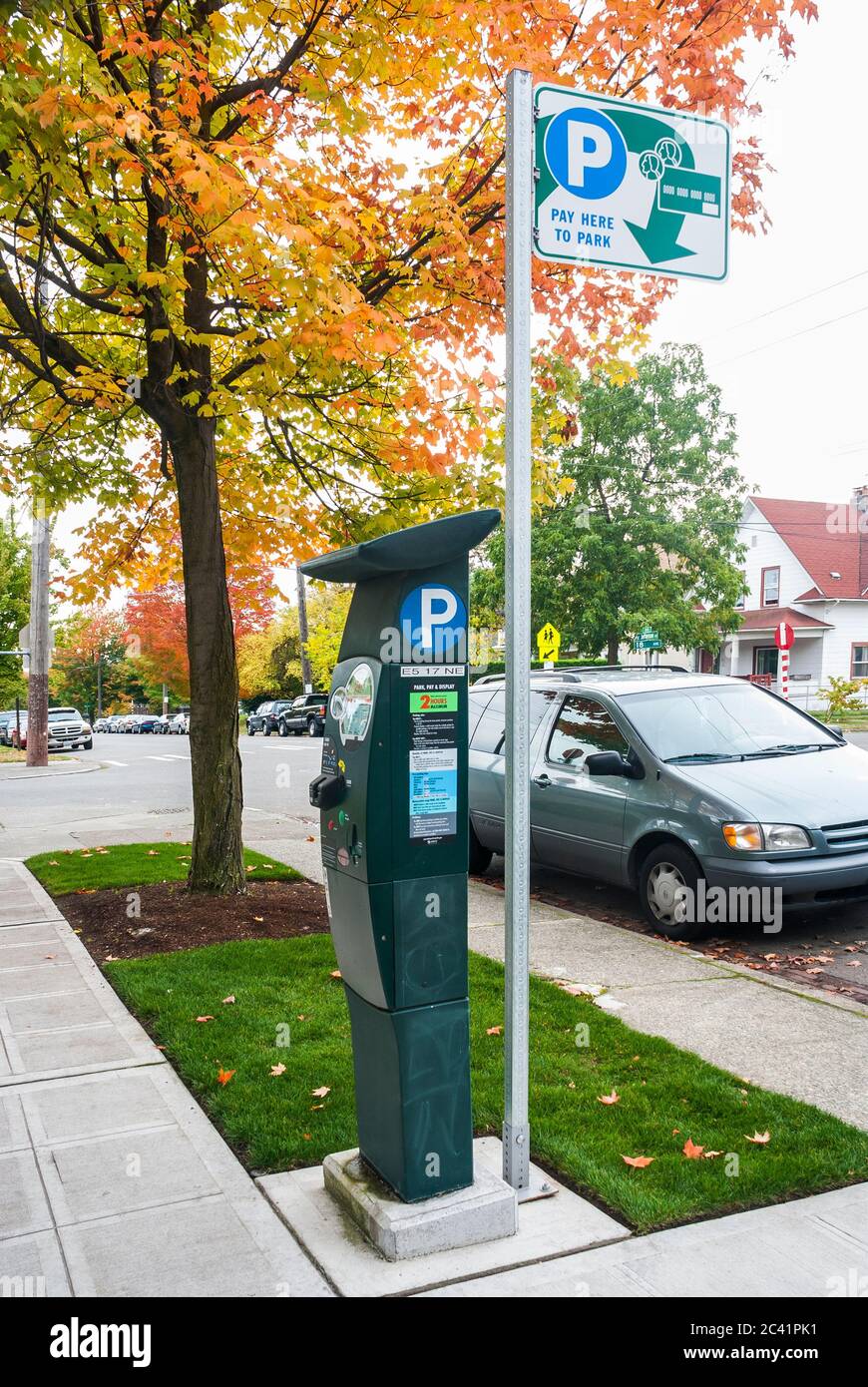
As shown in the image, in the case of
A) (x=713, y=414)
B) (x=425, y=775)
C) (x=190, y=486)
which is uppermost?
(x=713, y=414)

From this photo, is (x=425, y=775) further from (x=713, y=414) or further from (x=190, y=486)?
(x=713, y=414)

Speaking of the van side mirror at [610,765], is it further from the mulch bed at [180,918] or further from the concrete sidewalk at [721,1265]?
the concrete sidewalk at [721,1265]

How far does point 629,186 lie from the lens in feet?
10.3

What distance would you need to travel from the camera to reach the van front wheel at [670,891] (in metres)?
6.54

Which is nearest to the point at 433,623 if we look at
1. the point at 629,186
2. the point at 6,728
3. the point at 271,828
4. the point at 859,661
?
the point at 629,186

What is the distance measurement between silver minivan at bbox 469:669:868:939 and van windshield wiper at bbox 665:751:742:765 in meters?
0.01

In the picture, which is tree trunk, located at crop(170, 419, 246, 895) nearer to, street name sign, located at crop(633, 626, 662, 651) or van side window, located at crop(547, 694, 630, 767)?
van side window, located at crop(547, 694, 630, 767)

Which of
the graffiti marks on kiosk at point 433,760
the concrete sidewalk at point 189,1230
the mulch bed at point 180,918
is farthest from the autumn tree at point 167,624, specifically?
the graffiti marks on kiosk at point 433,760

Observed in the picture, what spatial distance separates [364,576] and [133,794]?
47.9 ft

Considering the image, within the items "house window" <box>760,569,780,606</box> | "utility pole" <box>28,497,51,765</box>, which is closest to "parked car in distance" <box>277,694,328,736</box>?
"utility pole" <box>28,497,51,765</box>

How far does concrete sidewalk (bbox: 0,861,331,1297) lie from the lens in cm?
288

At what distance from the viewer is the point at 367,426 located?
739 cm

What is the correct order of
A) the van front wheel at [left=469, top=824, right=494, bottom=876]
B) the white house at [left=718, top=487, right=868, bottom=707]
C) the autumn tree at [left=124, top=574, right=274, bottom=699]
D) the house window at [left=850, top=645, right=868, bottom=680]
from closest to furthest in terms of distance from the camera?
the van front wheel at [left=469, top=824, right=494, bottom=876] < the white house at [left=718, top=487, right=868, bottom=707] < the house window at [left=850, top=645, right=868, bottom=680] < the autumn tree at [left=124, top=574, right=274, bottom=699]
